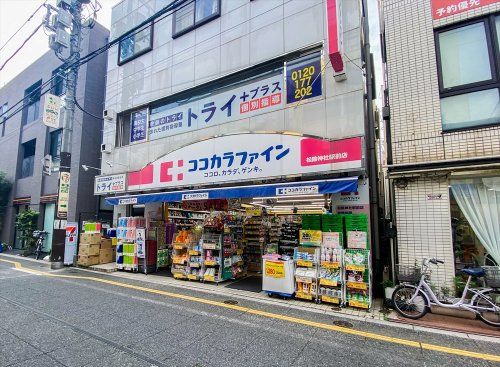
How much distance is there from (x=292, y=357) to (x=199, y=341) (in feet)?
5.31

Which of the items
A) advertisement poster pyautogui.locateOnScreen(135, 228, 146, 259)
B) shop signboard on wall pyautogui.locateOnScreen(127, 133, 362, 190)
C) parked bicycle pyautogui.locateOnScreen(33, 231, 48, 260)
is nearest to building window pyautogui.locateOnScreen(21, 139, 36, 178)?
parked bicycle pyautogui.locateOnScreen(33, 231, 48, 260)

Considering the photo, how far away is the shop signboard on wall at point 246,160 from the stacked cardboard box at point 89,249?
333 centimetres

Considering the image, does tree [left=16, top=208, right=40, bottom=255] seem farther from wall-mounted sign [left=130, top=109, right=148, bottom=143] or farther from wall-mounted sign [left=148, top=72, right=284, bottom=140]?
wall-mounted sign [left=148, top=72, right=284, bottom=140]

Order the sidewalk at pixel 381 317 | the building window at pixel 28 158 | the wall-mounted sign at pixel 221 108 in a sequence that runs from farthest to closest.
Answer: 1. the building window at pixel 28 158
2. the wall-mounted sign at pixel 221 108
3. the sidewalk at pixel 381 317

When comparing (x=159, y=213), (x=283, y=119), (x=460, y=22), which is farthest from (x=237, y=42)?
(x=159, y=213)

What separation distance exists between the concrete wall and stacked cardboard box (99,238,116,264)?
3501 mm

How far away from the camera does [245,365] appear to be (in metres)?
A: 4.03

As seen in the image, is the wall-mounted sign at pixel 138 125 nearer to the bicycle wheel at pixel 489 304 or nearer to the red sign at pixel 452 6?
the red sign at pixel 452 6

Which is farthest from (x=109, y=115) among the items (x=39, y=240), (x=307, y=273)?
(x=307, y=273)

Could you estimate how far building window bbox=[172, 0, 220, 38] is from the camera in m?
11.6

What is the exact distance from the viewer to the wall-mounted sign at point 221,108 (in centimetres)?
972

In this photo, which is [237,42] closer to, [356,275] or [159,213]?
[159,213]

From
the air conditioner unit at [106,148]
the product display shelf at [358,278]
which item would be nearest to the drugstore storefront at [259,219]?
the product display shelf at [358,278]

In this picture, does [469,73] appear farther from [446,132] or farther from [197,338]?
[197,338]
